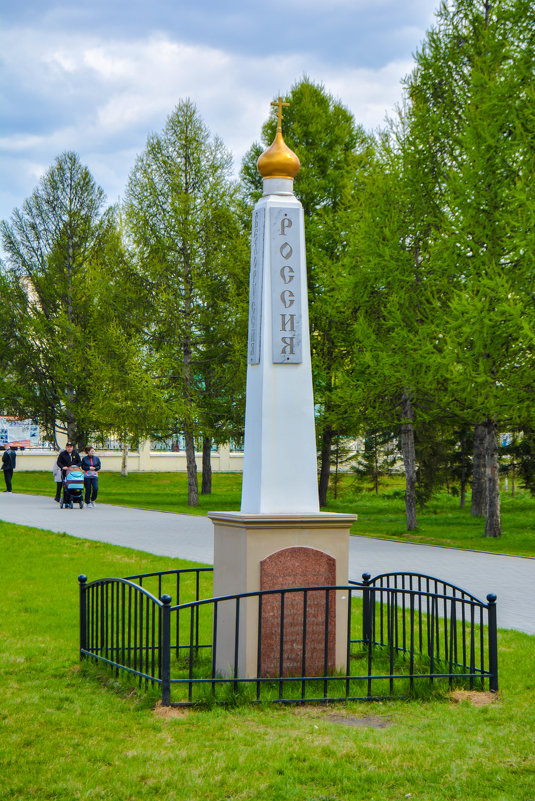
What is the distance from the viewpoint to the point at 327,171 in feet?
95.2

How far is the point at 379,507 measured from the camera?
100 ft

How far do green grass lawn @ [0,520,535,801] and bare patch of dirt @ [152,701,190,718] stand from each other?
0.02 meters

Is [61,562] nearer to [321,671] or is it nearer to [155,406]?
[321,671]

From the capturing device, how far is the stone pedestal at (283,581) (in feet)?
23.0

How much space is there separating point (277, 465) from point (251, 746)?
2.56 m

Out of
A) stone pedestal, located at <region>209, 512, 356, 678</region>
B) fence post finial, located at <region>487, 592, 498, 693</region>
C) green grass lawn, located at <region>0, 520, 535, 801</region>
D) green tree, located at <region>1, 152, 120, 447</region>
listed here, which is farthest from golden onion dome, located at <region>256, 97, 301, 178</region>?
green tree, located at <region>1, 152, 120, 447</region>

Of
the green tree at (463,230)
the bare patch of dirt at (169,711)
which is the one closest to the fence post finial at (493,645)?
the bare patch of dirt at (169,711)

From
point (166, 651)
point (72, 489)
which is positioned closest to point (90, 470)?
point (72, 489)

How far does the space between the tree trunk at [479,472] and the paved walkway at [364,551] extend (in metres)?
7.29

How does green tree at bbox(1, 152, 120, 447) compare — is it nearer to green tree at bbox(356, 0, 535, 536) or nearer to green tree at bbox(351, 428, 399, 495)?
green tree at bbox(351, 428, 399, 495)

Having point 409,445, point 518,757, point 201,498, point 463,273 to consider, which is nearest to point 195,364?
point 201,498

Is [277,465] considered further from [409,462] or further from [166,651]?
[409,462]

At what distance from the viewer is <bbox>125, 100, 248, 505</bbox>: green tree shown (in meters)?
28.5

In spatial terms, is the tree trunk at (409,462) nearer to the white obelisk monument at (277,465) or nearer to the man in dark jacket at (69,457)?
the man in dark jacket at (69,457)
